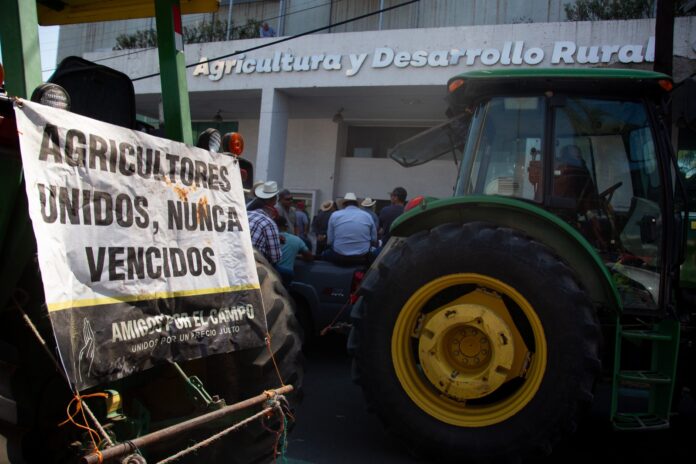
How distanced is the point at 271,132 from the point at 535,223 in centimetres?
1081

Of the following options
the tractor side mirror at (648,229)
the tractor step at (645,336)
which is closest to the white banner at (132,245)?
the tractor step at (645,336)

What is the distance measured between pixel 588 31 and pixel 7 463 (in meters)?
11.8

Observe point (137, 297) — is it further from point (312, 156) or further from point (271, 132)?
point (312, 156)

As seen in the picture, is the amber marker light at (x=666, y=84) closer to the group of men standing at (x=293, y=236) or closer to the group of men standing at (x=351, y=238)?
the group of men standing at (x=293, y=236)

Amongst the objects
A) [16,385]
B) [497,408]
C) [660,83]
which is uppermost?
[660,83]

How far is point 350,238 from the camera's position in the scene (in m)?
6.82

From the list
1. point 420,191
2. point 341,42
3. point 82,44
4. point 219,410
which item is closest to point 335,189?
point 420,191

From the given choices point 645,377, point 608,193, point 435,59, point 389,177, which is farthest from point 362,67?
point 645,377

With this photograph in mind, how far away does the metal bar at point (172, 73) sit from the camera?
2.78 metres

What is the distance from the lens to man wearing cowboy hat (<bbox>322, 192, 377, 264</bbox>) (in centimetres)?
667

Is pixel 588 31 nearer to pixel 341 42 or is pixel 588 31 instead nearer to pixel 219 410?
pixel 341 42

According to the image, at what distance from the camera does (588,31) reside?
11.2 m

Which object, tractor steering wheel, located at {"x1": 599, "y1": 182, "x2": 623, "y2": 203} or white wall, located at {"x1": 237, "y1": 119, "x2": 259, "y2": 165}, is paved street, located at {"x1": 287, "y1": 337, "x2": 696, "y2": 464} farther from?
white wall, located at {"x1": 237, "y1": 119, "x2": 259, "y2": 165}

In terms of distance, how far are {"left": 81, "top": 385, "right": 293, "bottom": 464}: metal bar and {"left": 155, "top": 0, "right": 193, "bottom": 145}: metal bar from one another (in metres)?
1.21
